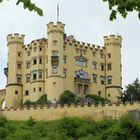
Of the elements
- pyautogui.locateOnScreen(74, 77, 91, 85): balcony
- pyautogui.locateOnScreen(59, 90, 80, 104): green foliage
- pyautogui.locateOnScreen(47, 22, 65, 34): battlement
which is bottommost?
pyautogui.locateOnScreen(59, 90, 80, 104): green foliage

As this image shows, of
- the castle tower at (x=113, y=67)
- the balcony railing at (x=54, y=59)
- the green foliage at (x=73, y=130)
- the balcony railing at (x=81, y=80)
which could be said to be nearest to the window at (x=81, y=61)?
the balcony railing at (x=81, y=80)

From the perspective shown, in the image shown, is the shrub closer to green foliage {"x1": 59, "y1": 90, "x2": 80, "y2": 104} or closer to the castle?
green foliage {"x1": 59, "y1": 90, "x2": 80, "y2": 104}

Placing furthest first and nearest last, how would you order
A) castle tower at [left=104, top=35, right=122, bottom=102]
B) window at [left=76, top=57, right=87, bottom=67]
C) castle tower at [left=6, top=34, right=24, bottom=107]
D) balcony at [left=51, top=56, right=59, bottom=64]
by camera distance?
window at [left=76, top=57, right=87, bottom=67], castle tower at [left=104, top=35, right=122, bottom=102], castle tower at [left=6, top=34, right=24, bottom=107], balcony at [left=51, top=56, right=59, bottom=64]

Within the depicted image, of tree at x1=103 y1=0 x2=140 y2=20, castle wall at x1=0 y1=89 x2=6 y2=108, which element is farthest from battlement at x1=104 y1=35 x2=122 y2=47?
tree at x1=103 y1=0 x2=140 y2=20

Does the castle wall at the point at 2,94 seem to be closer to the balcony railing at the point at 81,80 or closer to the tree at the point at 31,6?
the balcony railing at the point at 81,80

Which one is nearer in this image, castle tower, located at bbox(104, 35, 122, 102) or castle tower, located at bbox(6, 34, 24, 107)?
castle tower, located at bbox(6, 34, 24, 107)

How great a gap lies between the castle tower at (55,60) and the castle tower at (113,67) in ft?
21.4

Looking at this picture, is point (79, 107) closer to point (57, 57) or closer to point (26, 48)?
point (57, 57)

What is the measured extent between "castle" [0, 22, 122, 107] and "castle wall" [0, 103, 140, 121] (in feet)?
38.8

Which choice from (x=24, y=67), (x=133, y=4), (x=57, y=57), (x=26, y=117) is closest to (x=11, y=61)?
(x=24, y=67)

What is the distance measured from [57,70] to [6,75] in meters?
8.04

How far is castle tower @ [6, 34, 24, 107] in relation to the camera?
69062 millimetres

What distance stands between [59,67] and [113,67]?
7483mm

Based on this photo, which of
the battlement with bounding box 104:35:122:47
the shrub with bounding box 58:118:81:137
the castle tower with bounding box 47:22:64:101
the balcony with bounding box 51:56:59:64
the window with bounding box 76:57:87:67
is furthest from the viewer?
the battlement with bounding box 104:35:122:47
